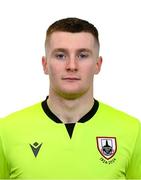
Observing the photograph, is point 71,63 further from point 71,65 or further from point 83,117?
point 83,117

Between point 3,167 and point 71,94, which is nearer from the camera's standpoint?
point 71,94

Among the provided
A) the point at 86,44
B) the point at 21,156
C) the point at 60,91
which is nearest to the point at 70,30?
the point at 86,44

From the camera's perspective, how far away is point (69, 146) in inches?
187

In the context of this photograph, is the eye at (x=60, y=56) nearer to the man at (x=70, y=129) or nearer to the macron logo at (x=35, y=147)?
the man at (x=70, y=129)

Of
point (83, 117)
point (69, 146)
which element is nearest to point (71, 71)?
point (83, 117)

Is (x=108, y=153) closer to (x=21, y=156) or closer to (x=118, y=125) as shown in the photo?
(x=118, y=125)

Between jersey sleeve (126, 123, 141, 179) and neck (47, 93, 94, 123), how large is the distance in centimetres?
56

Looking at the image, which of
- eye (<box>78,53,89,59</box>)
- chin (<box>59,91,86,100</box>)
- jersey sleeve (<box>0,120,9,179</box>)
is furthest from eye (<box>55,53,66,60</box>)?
jersey sleeve (<box>0,120,9,179</box>)

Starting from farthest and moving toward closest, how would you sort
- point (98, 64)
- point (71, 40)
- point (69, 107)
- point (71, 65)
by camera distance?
point (98, 64) → point (69, 107) → point (71, 40) → point (71, 65)

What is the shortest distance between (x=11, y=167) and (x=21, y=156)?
0.16 m

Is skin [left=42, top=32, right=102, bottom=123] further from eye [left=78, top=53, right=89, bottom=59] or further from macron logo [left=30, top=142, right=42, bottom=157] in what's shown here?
macron logo [left=30, top=142, right=42, bottom=157]

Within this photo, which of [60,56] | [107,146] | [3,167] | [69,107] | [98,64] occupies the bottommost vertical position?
[3,167]

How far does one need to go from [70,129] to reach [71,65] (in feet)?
1.95

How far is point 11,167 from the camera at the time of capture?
4.86 meters
